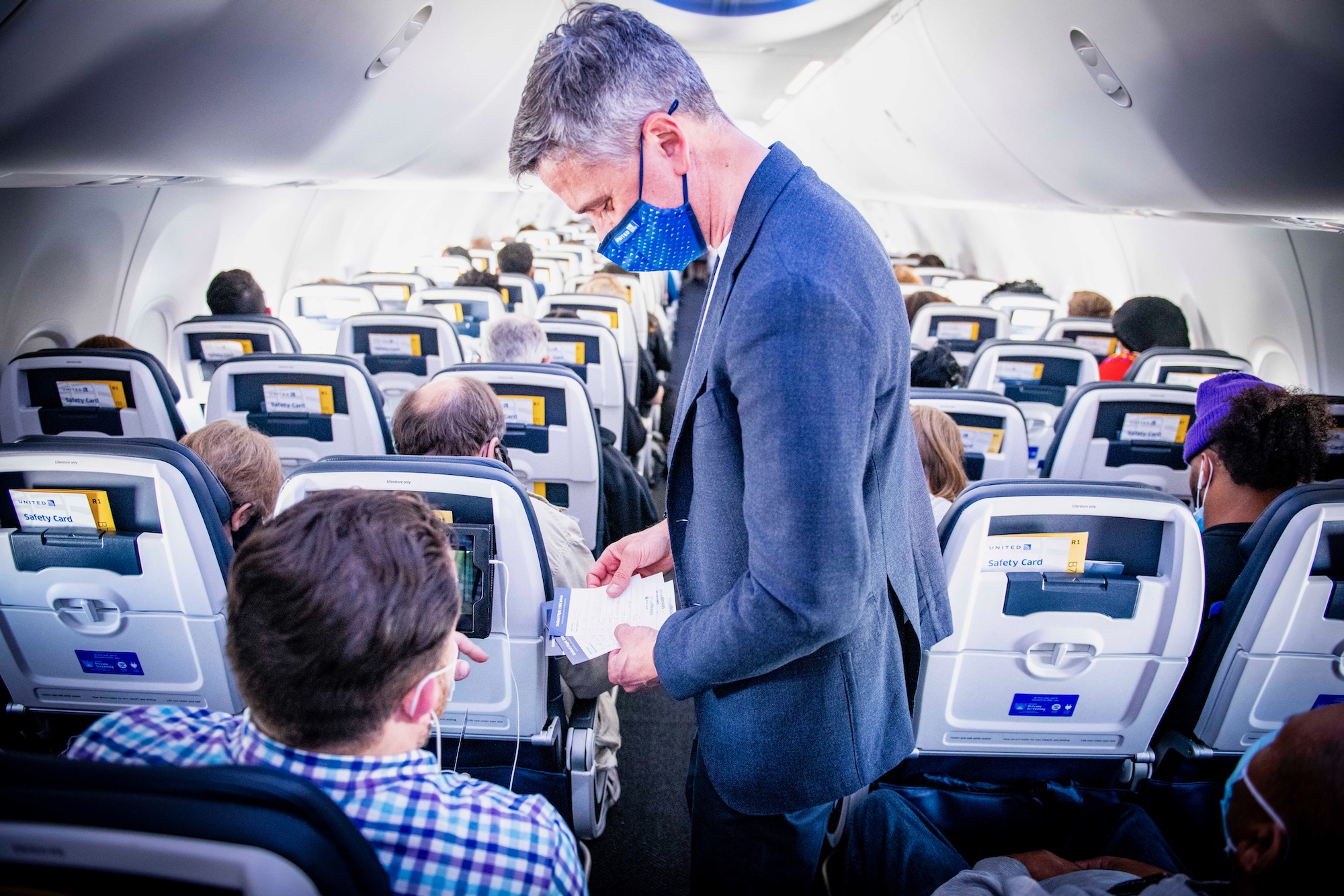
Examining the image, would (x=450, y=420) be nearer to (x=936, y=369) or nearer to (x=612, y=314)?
(x=936, y=369)

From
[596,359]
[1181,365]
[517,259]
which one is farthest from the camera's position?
[517,259]

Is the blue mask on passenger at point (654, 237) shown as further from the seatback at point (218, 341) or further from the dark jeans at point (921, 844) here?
the seatback at point (218, 341)

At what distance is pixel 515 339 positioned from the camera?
3.55 metres

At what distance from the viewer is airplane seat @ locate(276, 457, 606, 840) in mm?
1526

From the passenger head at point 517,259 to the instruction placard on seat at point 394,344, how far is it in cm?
362

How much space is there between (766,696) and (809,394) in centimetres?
57

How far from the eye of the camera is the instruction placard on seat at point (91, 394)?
3.11m

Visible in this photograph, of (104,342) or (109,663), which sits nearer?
(109,663)

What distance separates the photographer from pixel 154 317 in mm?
6609

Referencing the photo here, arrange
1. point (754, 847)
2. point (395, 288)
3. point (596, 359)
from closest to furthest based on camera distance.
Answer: point (754, 847)
point (596, 359)
point (395, 288)

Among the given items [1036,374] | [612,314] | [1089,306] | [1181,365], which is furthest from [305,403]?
[1089,306]

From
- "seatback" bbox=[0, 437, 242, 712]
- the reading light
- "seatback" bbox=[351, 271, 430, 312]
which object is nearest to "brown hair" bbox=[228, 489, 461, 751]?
"seatback" bbox=[0, 437, 242, 712]

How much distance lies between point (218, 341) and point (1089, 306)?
6955mm

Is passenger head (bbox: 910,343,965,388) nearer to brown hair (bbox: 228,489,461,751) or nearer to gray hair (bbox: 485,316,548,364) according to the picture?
gray hair (bbox: 485,316,548,364)
